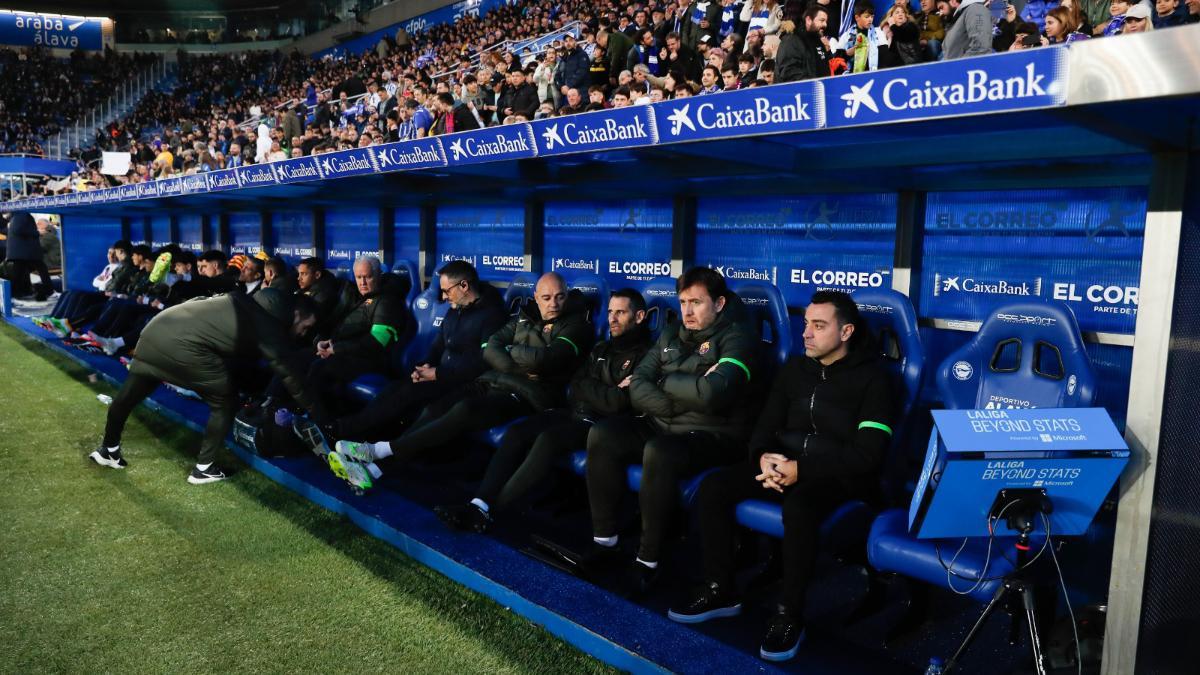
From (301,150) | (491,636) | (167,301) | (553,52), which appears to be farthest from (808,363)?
(301,150)

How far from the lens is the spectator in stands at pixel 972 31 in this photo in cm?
465

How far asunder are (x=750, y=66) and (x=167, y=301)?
6.37m

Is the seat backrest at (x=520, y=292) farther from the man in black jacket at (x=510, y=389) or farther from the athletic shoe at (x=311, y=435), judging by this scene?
the athletic shoe at (x=311, y=435)

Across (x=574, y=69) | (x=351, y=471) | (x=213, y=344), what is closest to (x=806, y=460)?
(x=351, y=471)

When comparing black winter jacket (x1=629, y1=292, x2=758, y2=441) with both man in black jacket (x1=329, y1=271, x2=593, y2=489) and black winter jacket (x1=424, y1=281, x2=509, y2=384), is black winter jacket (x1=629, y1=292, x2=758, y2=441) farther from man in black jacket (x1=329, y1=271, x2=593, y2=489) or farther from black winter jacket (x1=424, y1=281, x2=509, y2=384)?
black winter jacket (x1=424, y1=281, x2=509, y2=384)

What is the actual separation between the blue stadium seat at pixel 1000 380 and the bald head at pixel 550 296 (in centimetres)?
201

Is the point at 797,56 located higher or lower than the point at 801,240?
higher

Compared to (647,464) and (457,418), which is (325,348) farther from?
(647,464)

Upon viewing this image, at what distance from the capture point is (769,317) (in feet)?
12.9

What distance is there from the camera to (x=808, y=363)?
340 centimetres

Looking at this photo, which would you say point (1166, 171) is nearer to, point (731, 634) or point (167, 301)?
point (731, 634)

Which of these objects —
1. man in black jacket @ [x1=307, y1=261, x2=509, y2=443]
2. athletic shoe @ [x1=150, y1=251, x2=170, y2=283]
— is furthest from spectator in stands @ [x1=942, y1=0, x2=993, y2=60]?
athletic shoe @ [x1=150, y1=251, x2=170, y2=283]

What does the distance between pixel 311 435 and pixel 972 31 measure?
438 cm

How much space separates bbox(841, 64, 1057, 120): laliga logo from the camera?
218cm
